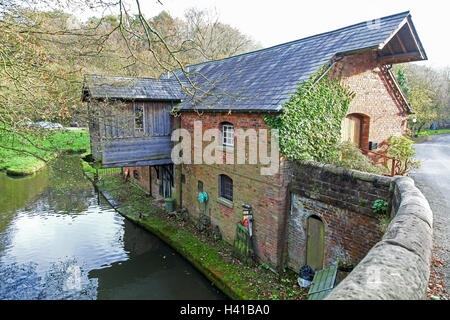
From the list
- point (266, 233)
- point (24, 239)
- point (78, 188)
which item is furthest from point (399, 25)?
point (78, 188)

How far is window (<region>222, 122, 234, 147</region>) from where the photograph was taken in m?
10.3

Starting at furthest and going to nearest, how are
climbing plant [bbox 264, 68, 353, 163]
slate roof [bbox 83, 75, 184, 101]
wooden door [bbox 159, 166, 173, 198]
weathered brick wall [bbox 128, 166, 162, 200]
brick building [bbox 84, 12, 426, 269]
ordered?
weathered brick wall [bbox 128, 166, 162, 200]
wooden door [bbox 159, 166, 173, 198]
slate roof [bbox 83, 75, 184, 101]
climbing plant [bbox 264, 68, 353, 163]
brick building [bbox 84, 12, 426, 269]

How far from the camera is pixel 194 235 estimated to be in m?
11.6

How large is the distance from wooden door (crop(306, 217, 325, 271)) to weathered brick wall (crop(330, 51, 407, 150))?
4.41 meters

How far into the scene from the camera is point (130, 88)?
38.1 ft

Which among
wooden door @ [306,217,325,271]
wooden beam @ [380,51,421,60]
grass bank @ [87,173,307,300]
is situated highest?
wooden beam @ [380,51,421,60]

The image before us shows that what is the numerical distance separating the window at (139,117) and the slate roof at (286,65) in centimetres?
181

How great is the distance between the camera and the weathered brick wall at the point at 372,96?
9516 mm

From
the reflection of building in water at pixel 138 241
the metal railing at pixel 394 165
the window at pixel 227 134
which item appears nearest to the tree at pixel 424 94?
the metal railing at pixel 394 165

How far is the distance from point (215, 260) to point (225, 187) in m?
2.81

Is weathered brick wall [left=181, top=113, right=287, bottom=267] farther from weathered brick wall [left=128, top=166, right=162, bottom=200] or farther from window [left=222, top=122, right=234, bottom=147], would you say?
weathered brick wall [left=128, top=166, right=162, bottom=200]

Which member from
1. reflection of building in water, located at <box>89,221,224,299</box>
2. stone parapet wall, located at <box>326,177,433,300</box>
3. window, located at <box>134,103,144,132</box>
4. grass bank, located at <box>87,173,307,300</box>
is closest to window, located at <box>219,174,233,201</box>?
grass bank, located at <box>87,173,307,300</box>

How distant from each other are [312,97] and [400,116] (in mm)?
6023
